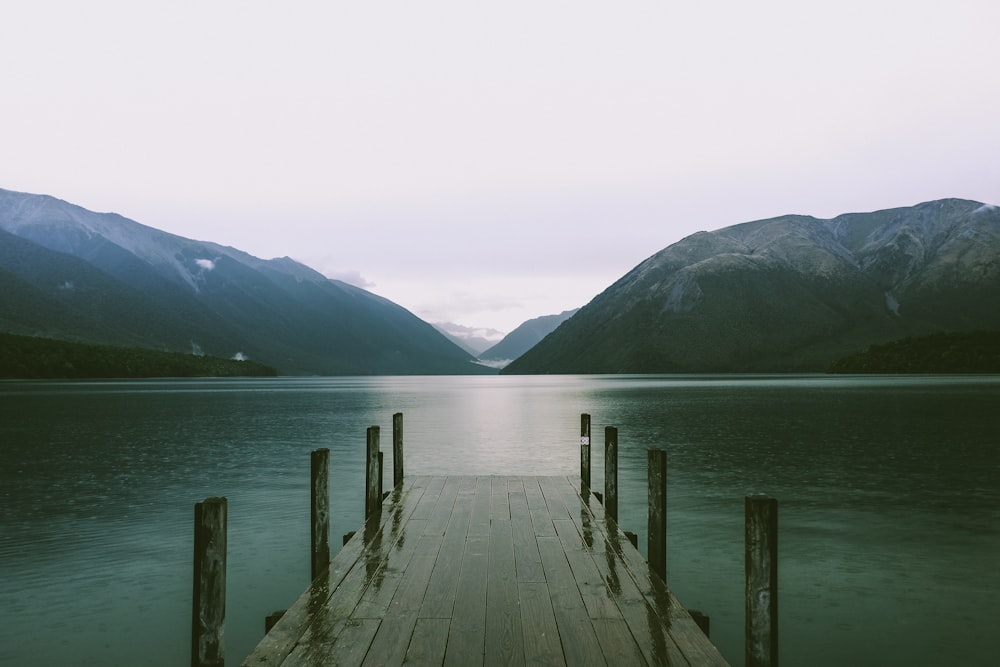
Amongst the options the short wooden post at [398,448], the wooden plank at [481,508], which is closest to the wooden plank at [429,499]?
the wooden plank at [481,508]

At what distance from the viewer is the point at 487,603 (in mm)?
7871

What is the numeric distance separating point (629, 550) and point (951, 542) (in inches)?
387

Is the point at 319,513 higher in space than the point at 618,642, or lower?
higher

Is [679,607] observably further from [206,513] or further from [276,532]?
[276,532]

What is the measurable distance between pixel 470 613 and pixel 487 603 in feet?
1.22

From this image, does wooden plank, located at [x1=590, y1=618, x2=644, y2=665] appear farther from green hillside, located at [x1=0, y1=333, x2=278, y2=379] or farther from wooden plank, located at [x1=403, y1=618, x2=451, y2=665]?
green hillside, located at [x1=0, y1=333, x2=278, y2=379]

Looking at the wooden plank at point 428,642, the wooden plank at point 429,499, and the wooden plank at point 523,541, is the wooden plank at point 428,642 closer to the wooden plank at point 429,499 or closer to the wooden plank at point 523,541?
the wooden plank at point 523,541

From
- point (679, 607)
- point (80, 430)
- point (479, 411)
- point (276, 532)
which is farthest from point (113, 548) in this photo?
point (479, 411)

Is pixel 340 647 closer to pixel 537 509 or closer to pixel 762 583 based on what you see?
pixel 762 583

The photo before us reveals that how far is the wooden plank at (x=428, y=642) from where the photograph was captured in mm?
6305

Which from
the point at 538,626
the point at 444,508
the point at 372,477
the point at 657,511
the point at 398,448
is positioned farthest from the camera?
the point at 398,448

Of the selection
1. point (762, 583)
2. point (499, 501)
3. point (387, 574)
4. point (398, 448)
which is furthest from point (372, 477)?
point (762, 583)

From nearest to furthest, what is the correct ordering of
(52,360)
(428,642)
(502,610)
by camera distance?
1. (428,642)
2. (502,610)
3. (52,360)

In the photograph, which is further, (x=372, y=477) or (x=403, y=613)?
(x=372, y=477)
